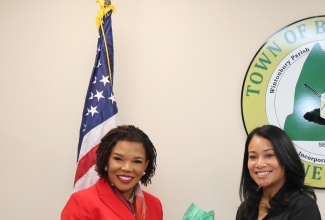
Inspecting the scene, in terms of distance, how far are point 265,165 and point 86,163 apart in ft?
3.38

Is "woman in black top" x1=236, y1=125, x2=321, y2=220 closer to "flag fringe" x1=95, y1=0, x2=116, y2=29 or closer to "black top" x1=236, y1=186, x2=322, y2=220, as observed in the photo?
"black top" x1=236, y1=186, x2=322, y2=220

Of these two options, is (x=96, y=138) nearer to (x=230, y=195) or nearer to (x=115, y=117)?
(x=115, y=117)

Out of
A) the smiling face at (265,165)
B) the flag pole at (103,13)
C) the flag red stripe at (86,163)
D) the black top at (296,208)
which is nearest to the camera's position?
the black top at (296,208)

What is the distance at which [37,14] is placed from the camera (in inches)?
97.3

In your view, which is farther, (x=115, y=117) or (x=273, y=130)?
(x=115, y=117)

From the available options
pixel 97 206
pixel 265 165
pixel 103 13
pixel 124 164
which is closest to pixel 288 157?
pixel 265 165

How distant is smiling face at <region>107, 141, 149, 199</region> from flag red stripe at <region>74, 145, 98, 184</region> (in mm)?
428

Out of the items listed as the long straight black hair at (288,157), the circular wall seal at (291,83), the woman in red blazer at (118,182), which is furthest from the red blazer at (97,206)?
the circular wall seal at (291,83)

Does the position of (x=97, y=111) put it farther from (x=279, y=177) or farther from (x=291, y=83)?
(x=291, y=83)

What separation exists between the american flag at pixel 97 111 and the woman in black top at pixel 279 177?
87 cm

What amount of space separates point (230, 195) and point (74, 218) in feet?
3.58

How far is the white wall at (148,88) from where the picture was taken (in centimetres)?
231

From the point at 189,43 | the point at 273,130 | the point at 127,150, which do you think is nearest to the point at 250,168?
the point at 273,130

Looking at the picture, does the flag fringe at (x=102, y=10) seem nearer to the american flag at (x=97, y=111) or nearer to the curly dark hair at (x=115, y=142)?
the american flag at (x=97, y=111)
